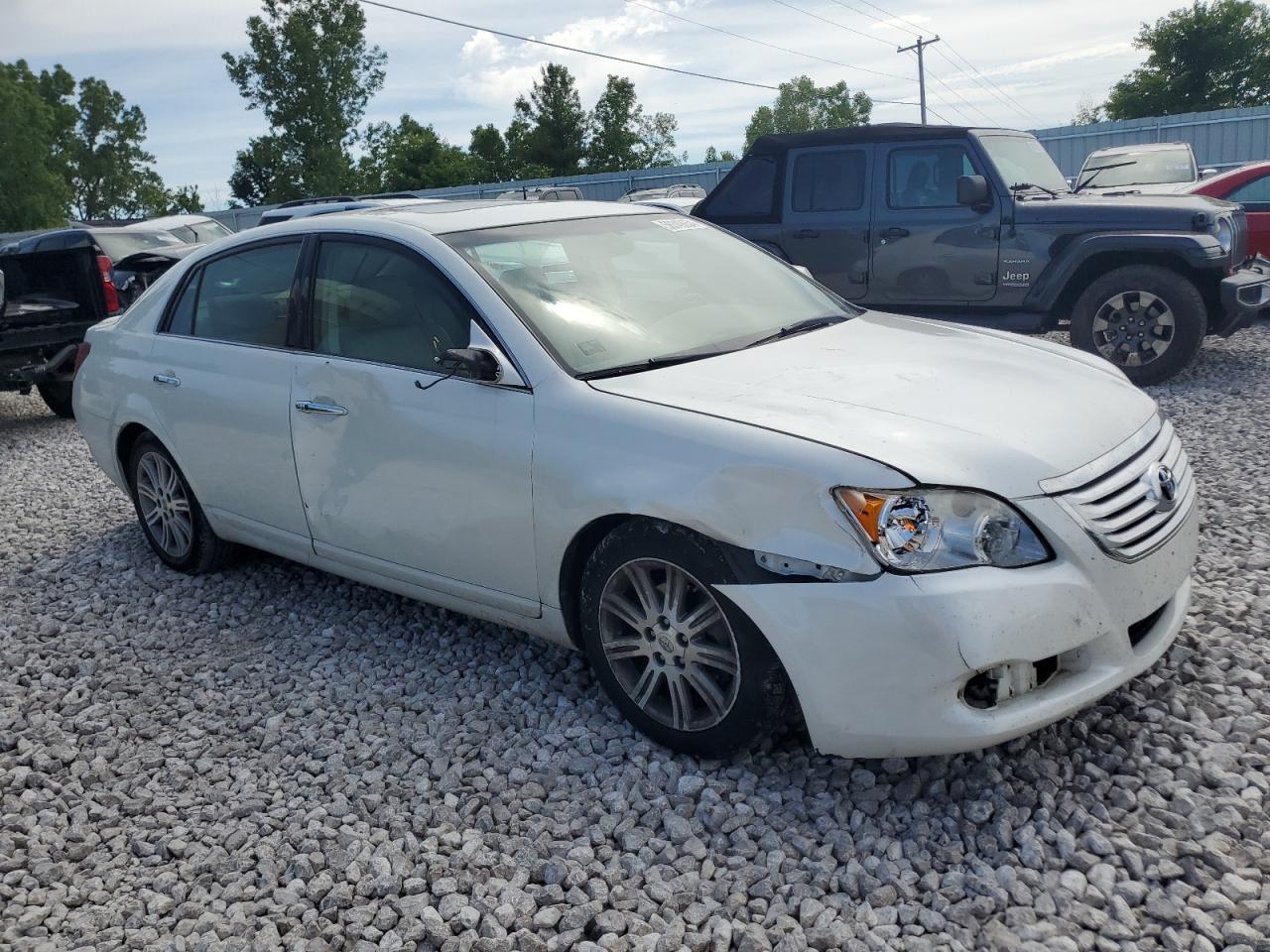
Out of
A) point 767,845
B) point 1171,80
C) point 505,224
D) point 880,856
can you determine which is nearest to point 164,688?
point 505,224

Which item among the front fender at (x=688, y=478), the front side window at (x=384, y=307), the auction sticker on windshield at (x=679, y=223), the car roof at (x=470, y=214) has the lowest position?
the front fender at (x=688, y=478)

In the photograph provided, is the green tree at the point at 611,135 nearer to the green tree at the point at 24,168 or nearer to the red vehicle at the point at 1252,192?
the green tree at the point at 24,168

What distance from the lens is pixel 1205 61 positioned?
5222cm

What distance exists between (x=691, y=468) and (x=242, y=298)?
8.49 ft

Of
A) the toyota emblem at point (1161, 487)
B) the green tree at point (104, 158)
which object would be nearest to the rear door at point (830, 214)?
the toyota emblem at point (1161, 487)

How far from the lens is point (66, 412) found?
1069 cm

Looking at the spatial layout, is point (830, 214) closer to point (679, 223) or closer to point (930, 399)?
point (679, 223)

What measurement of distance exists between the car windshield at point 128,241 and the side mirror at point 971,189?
8.39m

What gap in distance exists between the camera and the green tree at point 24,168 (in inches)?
2231

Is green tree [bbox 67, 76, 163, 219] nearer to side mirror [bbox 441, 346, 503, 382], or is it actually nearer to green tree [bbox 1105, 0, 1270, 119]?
green tree [bbox 1105, 0, 1270, 119]

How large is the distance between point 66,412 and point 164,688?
7.60 metres

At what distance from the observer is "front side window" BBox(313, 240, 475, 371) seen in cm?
378

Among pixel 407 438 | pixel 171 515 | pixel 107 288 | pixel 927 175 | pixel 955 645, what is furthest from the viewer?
pixel 107 288

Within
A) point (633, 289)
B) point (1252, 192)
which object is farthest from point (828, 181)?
point (633, 289)
